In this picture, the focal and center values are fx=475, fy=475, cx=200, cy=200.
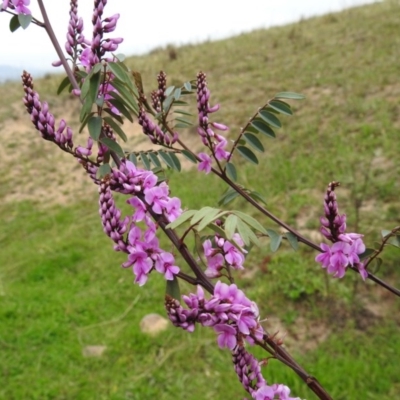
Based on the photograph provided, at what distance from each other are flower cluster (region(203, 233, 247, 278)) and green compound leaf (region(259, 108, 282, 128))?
48 centimetres

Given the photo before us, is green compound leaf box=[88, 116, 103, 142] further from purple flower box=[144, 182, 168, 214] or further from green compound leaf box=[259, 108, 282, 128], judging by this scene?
green compound leaf box=[259, 108, 282, 128]

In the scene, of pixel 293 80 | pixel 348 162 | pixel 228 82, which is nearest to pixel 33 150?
pixel 228 82

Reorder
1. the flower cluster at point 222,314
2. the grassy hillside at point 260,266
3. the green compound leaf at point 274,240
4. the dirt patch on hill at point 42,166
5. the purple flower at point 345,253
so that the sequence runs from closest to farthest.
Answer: the flower cluster at point 222,314 < the purple flower at point 345,253 < the green compound leaf at point 274,240 < the grassy hillside at point 260,266 < the dirt patch on hill at point 42,166

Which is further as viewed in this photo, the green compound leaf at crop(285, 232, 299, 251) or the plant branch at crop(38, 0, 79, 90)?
the green compound leaf at crop(285, 232, 299, 251)

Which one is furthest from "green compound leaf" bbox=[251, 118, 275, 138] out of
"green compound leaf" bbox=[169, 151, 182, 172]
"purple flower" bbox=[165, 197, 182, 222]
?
"purple flower" bbox=[165, 197, 182, 222]

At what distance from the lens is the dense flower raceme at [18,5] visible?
80 centimetres

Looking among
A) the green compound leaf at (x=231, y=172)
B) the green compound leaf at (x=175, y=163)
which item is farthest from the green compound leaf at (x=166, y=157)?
the green compound leaf at (x=231, y=172)

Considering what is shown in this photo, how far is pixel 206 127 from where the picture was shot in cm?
98

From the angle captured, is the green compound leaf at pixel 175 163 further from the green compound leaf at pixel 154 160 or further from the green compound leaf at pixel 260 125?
the green compound leaf at pixel 260 125

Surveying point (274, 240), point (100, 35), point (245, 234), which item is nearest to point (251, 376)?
point (245, 234)

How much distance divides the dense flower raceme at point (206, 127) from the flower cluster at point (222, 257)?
0.95 ft

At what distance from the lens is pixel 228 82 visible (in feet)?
25.2

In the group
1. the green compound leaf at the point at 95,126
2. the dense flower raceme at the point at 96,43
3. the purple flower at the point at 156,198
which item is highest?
the dense flower raceme at the point at 96,43

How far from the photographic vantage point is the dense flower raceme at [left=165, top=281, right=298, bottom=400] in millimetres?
625
